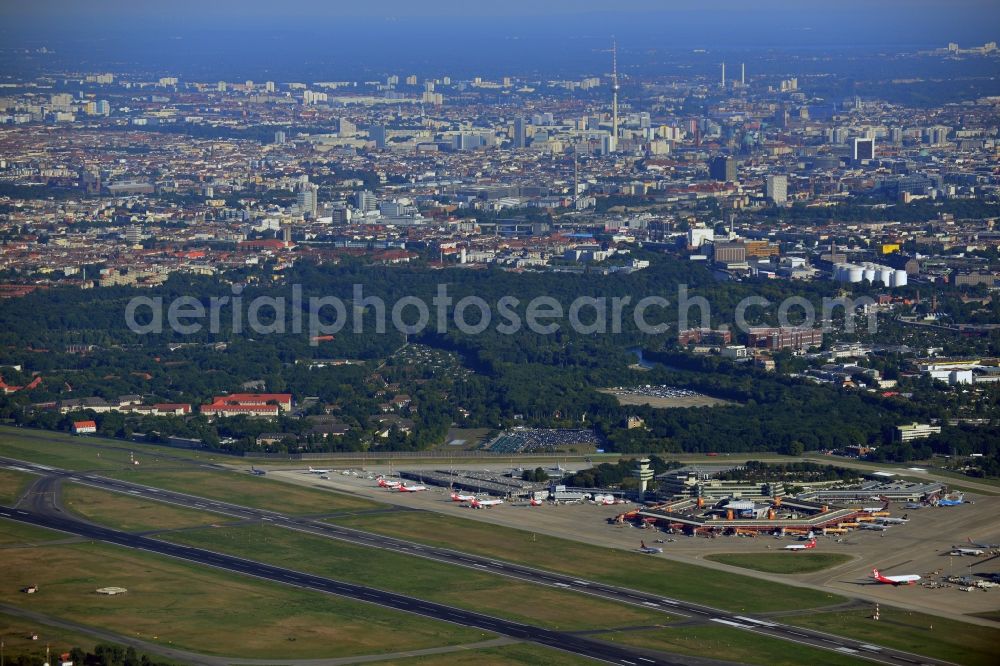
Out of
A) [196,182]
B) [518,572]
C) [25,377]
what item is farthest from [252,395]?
[196,182]

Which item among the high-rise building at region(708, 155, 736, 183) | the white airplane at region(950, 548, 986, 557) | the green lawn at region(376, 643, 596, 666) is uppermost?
the high-rise building at region(708, 155, 736, 183)

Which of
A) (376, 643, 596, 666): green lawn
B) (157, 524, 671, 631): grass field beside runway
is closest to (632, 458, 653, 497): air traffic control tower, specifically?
(157, 524, 671, 631): grass field beside runway

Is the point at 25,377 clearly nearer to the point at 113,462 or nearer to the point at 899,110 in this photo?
the point at 113,462

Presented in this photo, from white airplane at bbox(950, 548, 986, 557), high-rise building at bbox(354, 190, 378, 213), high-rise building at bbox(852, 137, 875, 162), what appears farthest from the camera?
high-rise building at bbox(852, 137, 875, 162)

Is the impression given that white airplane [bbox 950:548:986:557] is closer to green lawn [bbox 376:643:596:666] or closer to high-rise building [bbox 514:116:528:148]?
green lawn [bbox 376:643:596:666]

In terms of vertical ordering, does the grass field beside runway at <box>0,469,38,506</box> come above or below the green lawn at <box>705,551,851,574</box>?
above

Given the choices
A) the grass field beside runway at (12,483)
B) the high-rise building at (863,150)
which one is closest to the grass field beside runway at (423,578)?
the grass field beside runway at (12,483)
